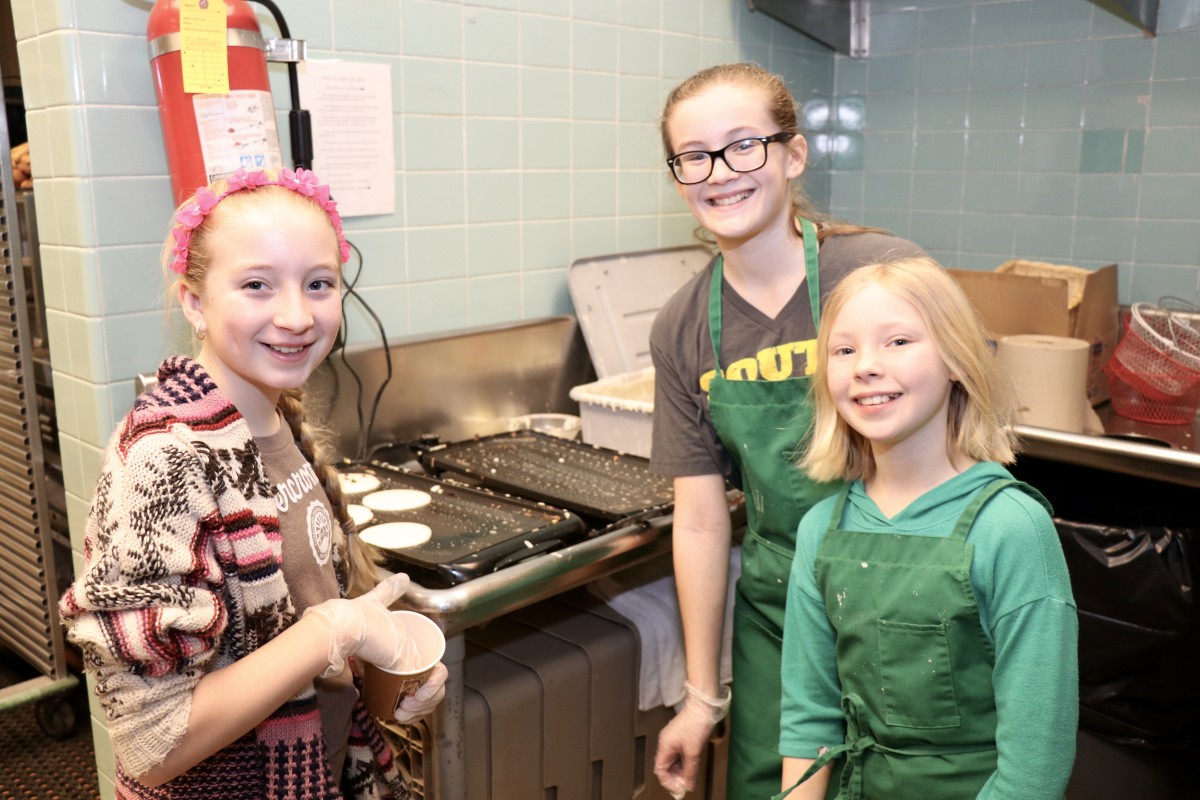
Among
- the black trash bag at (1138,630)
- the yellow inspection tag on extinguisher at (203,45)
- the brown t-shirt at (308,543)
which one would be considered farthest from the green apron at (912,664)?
the yellow inspection tag on extinguisher at (203,45)

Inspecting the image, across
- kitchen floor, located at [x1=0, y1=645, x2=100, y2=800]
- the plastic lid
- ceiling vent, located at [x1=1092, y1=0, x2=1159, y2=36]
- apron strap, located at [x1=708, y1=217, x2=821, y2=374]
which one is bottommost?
kitchen floor, located at [x1=0, y1=645, x2=100, y2=800]

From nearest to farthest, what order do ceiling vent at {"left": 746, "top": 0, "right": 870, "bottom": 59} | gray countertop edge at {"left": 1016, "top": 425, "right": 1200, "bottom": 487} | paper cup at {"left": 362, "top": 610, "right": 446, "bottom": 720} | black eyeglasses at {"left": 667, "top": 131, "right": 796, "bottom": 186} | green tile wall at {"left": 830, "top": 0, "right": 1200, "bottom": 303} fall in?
paper cup at {"left": 362, "top": 610, "right": 446, "bottom": 720}
black eyeglasses at {"left": 667, "top": 131, "right": 796, "bottom": 186}
gray countertop edge at {"left": 1016, "top": 425, "right": 1200, "bottom": 487}
green tile wall at {"left": 830, "top": 0, "right": 1200, "bottom": 303}
ceiling vent at {"left": 746, "top": 0, "right": 870, "bottom": 59}

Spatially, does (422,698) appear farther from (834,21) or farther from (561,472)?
(834,21)

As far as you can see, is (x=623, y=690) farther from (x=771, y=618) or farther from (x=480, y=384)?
(x=480, y=384)

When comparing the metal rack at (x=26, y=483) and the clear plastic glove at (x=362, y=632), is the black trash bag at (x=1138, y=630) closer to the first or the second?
the clear plastic glove at (x=362, y=632)

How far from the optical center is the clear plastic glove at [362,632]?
995 mm

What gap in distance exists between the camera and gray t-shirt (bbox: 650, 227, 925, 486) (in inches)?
53.4

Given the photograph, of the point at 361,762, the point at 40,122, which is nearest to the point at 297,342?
the point at 361,762

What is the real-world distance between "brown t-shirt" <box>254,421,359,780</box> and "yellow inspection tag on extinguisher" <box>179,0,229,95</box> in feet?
2.14

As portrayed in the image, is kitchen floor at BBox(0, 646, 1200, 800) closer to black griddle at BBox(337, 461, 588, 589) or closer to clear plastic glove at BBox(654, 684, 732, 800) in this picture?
clear plastic glove at BBox(654, 684, 732, 800)

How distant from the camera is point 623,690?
1.69 metres

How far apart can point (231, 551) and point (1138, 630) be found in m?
1.58

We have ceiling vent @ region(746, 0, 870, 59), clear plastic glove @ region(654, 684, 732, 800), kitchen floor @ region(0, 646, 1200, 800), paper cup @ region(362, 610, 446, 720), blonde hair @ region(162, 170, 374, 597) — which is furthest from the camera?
ceiling vent @ region(746, 0, 870, 59)

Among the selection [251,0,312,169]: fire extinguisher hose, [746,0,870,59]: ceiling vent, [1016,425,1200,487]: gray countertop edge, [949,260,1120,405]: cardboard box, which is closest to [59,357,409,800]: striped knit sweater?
[251,0,312,169]: fire extinguisher hose
